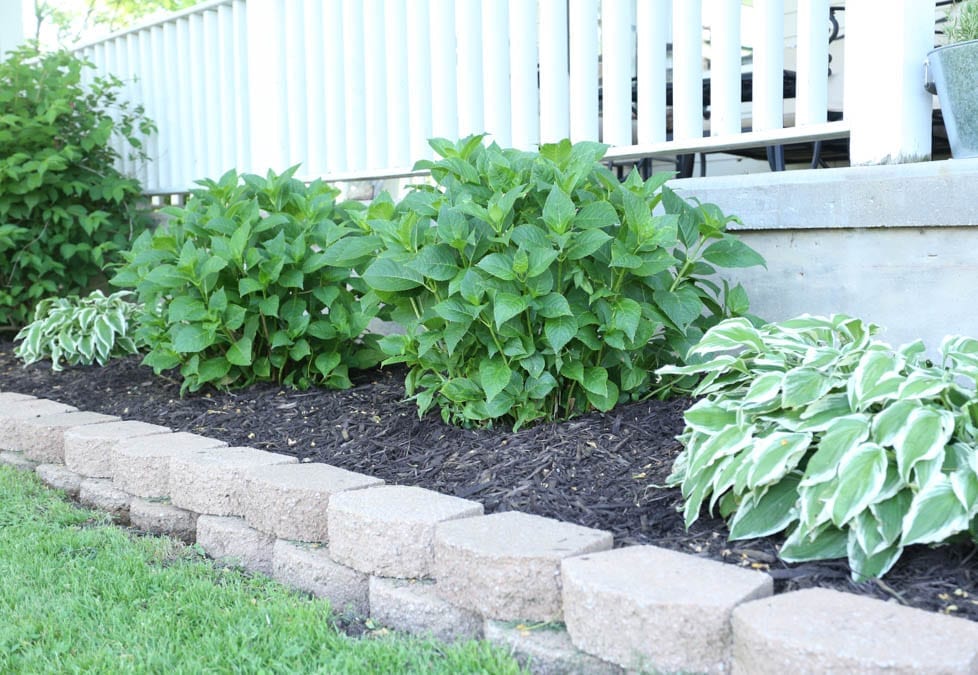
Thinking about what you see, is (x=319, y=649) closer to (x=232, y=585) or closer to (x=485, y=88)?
(x=232, y=585)

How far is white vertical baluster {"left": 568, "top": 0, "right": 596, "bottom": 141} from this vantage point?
339 centimetres

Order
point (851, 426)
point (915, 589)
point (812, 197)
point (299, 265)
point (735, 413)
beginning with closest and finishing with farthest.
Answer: point (915, 589) → point (851, 426) → point (735, 413) → point (812, 197) → point (299, 265)

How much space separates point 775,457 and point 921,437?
10.7 inches

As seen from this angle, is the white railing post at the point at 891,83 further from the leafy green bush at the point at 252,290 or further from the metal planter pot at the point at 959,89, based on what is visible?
the leafy green bush at the point at 252,290

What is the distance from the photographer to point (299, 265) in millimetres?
3498

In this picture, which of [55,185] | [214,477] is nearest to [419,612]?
[214,477]

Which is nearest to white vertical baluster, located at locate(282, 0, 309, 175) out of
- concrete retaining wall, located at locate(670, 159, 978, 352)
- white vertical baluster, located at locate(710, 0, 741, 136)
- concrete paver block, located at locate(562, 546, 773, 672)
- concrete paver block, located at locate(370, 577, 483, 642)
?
white vertical baluster, located at locate(710, 0, 741, 136)

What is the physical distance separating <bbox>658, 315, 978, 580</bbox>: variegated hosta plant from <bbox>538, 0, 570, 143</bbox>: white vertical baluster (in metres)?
1.48

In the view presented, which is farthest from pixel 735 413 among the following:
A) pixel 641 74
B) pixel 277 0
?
pixel 277 0

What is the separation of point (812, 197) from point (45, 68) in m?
4.70

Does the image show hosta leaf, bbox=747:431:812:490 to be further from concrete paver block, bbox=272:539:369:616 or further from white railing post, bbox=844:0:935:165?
white railing post, bbox=844:0:935:165

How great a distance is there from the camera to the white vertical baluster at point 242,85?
5.11 meters

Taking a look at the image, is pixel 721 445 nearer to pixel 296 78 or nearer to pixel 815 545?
pixel 815 545

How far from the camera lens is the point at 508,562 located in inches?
73.3
